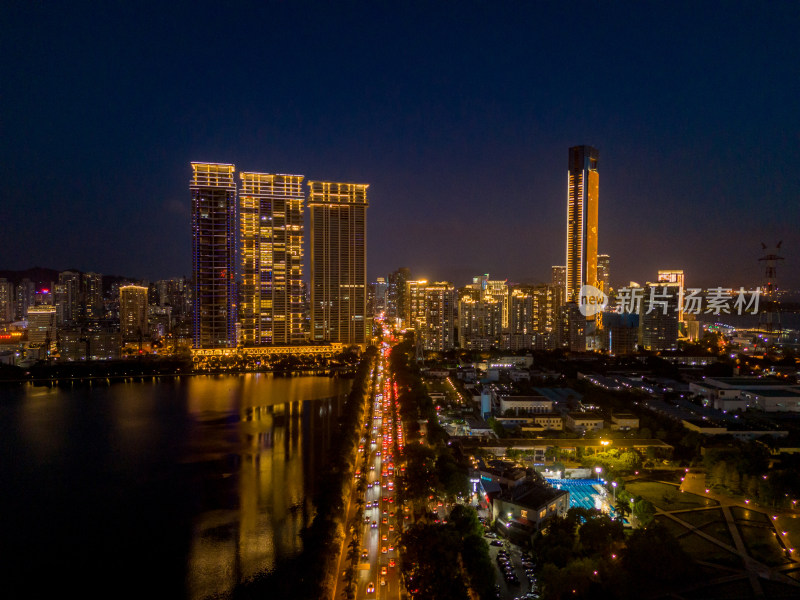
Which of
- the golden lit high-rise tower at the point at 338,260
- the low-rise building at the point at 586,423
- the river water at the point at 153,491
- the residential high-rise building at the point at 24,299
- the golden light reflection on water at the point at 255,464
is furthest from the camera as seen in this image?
the residential high-rise building at the point at 24,299

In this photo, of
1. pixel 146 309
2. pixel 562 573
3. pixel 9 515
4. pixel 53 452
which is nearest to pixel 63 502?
pixel 9 515

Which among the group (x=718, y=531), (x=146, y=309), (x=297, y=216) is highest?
(x=297, y=216)

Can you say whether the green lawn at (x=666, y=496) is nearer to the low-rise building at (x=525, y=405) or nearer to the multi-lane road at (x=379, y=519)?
the multi-lane road at (x=379, y=519)

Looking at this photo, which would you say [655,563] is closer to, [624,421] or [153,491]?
[624,421]

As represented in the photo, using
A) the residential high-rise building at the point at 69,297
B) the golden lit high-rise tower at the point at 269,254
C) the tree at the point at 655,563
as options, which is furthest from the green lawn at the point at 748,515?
the residential high-rise building at the point at 69,297

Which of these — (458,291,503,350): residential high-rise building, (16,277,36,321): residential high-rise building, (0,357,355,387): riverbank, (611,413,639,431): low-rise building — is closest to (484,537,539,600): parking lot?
(611,413,639,431): low-rise building

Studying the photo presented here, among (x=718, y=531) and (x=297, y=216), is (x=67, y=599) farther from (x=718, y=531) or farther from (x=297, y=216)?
(x=297, y=216)

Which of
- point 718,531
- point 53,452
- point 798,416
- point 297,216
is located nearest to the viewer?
point 718,531
